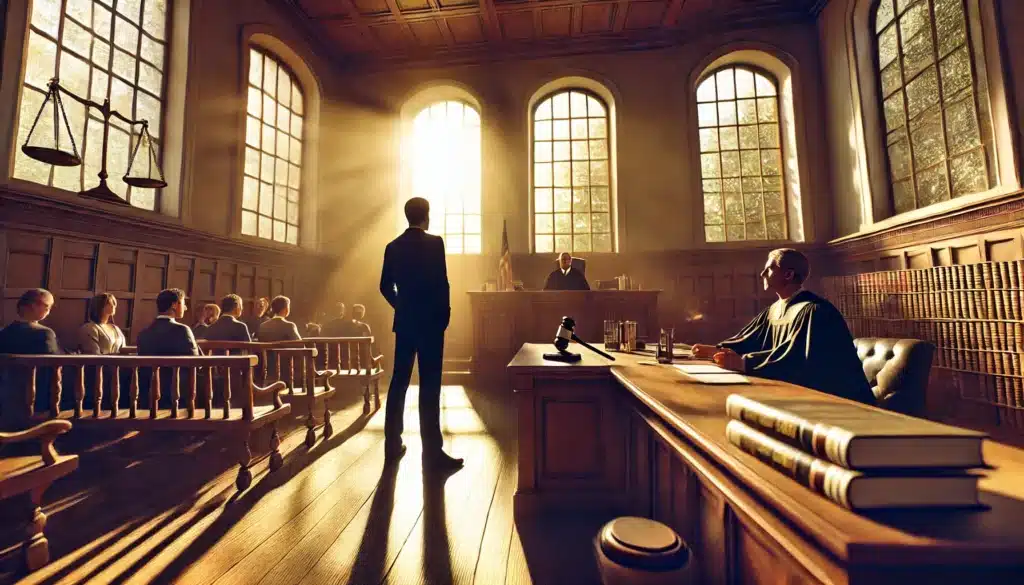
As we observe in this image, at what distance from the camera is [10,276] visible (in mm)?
3330

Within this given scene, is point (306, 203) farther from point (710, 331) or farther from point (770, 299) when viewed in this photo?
point (770, 299)

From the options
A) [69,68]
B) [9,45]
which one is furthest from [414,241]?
[69,68]

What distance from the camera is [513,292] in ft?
18.0

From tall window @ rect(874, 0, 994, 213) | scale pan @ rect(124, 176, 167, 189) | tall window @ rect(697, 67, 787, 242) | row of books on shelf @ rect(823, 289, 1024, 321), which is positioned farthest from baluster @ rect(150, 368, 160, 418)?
tall window @ rect(697, 67, 787, 242)

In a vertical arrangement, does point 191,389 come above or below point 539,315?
below

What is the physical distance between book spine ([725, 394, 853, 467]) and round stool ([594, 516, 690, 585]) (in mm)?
385

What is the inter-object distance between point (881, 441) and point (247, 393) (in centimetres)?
266

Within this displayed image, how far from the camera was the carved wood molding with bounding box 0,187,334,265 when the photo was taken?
132 inches

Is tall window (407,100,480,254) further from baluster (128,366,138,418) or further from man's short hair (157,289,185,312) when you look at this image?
baluster (128,366,138,418)

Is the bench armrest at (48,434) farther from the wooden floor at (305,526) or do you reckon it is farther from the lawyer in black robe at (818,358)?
the lawyer in black robe at (818,358)

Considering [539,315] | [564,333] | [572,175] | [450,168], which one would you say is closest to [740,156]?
[572,175]

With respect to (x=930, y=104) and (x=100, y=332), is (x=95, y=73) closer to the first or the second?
(x=100, y=332)

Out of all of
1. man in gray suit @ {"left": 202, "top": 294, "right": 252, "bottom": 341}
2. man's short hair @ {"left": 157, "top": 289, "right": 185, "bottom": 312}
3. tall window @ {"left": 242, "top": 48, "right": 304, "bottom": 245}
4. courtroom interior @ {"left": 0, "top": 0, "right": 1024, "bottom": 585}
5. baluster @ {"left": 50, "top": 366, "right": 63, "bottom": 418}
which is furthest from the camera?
tall window @ {"left": 242, "top": 48, "right": 304, "bottom": 245}

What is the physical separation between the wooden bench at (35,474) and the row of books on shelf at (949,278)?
19.9 ft
